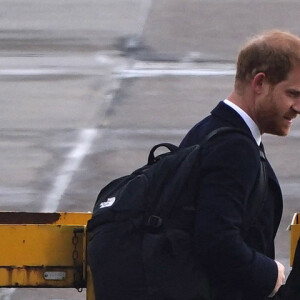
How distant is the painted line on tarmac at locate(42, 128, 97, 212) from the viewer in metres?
8.01

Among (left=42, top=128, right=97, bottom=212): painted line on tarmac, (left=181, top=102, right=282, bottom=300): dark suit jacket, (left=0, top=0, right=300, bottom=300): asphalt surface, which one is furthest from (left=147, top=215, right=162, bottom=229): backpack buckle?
(left=42, top=128, right=97, bottom=212): painted line on tarmac

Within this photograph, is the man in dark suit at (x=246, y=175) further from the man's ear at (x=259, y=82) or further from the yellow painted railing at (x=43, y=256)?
the yellow painted railing at (x=43, y=256)

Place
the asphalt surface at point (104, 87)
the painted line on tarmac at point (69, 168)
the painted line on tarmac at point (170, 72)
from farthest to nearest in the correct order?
the painted line on tarmac at point (170, 72) → the asphalt surface at point (104, 87) → the painted line on tarmac at point (69, 168)

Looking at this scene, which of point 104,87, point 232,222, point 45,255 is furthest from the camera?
point 104,87

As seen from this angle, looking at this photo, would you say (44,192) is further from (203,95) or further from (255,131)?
(255,131)

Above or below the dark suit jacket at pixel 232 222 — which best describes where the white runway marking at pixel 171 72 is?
above

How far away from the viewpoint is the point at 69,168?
875 centimetres

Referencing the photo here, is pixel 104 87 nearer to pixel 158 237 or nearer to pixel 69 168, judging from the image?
pixel 69 168

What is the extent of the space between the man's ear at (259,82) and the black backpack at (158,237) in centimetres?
14

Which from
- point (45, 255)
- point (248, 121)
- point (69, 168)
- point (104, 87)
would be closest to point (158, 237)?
point (248, 121)

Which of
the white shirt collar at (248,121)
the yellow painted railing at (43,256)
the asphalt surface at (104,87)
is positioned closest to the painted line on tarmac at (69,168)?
the asphalt surface at (104,87)

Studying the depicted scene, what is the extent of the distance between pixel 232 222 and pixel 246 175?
138mm

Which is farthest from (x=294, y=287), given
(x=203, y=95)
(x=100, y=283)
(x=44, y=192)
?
(x=203, y=95)

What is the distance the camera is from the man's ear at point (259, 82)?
2.90 meters
